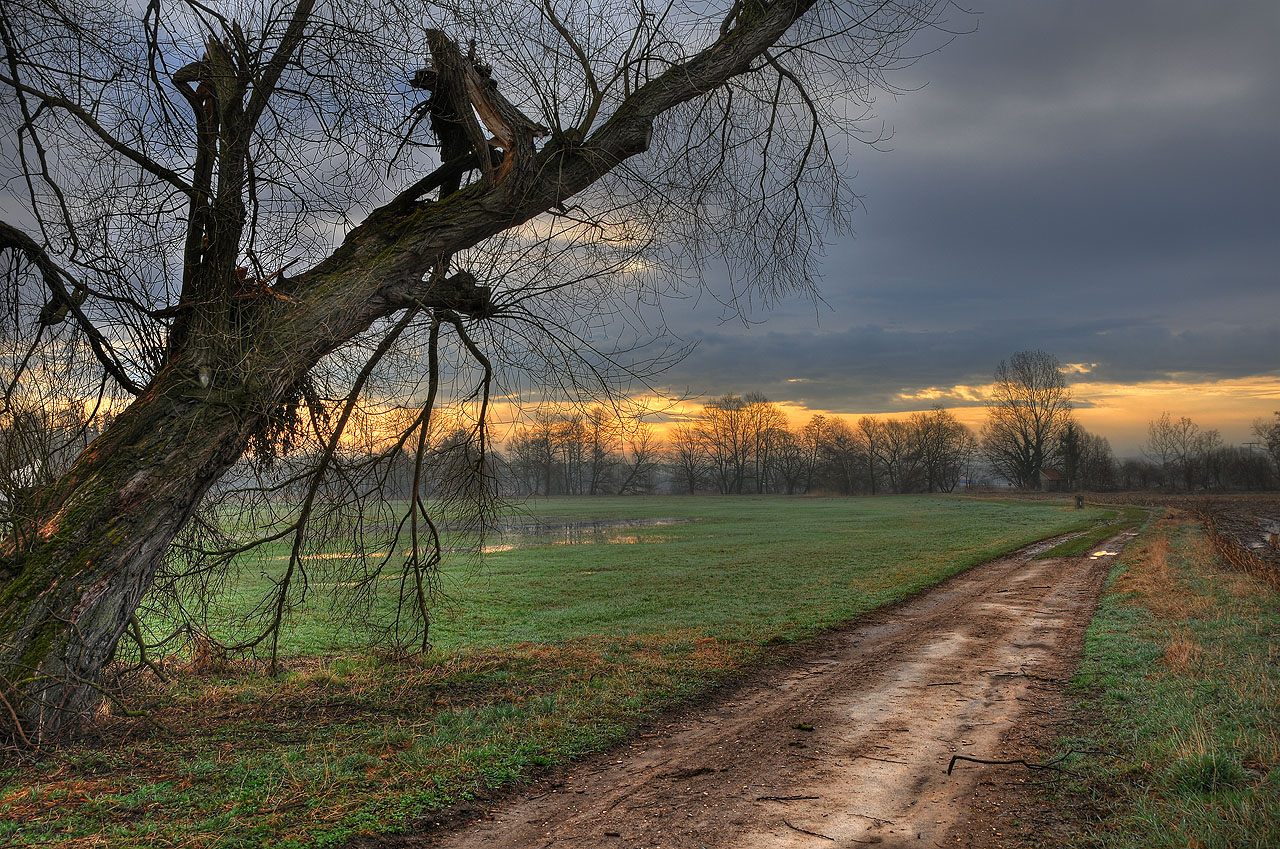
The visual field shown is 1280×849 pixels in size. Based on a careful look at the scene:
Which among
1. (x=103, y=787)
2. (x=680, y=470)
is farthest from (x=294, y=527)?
(x=680, y=470)

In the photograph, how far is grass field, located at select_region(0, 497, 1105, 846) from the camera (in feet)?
13.8

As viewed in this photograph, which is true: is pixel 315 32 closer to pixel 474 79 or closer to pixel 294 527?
pixel 474 79

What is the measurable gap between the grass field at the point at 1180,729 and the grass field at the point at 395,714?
11.3ft

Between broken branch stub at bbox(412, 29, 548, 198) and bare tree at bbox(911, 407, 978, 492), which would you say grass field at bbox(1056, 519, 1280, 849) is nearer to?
broken branch stub at bbox(412, 29, 548, 198)

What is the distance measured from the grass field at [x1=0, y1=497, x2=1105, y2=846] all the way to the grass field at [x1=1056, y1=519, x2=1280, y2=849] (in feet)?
11.3

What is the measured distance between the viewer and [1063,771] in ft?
15.9

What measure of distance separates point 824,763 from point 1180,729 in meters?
2.68

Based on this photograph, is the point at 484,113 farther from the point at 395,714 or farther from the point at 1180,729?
the point at 1180,729

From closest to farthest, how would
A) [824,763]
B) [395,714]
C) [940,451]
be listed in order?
[824,763] < [395,714] < [940,451]

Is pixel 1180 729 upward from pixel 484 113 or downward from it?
downward

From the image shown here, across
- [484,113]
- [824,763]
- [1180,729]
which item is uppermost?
[484,113]

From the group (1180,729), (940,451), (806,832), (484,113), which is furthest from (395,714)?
(940,451)

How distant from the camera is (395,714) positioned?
21.0 feet

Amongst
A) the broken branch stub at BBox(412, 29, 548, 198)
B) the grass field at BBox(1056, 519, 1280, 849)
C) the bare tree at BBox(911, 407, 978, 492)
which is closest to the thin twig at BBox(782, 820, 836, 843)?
the grass field at BBox(1056, 519, 1280, 849)
